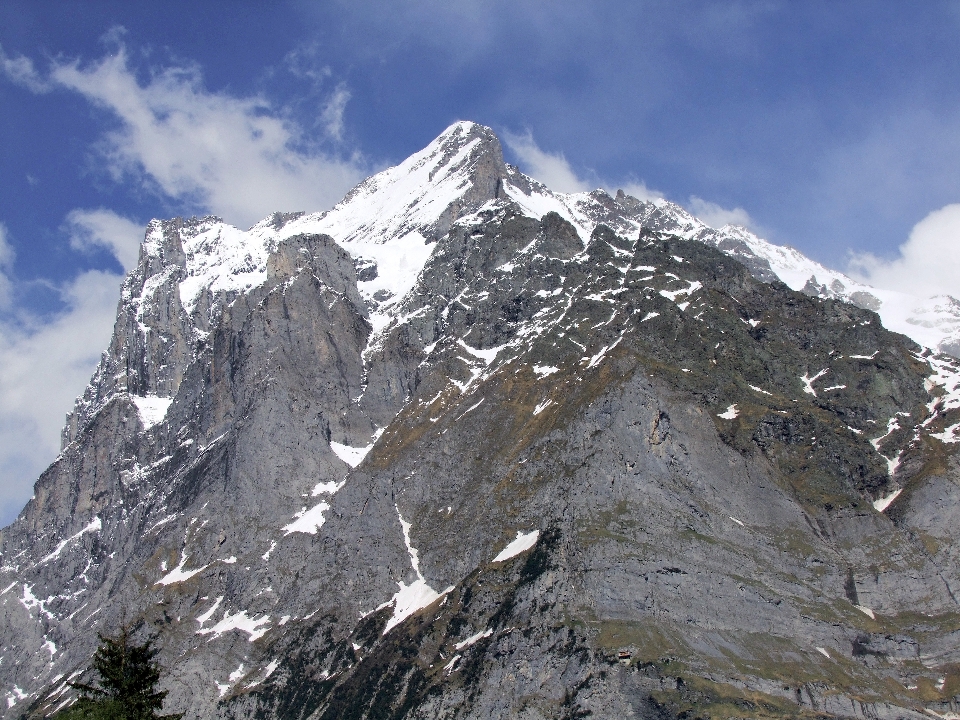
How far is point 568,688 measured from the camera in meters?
160

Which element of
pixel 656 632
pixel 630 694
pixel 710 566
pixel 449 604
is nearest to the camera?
pixel 630 694

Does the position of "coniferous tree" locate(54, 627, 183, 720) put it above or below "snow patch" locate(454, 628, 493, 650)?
below

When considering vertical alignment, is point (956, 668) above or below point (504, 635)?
above

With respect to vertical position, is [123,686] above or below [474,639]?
below

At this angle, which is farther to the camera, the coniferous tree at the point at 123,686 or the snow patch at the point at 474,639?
the snow patch at the point at 474,639

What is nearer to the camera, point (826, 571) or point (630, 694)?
point (630, 694)

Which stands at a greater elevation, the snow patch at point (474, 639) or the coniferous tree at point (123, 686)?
the snow patch at point (474, 639)

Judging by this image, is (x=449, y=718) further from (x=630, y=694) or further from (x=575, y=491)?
(x=575, y=491)

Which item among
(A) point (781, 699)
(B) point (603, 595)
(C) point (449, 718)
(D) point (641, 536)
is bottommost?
(C) point (449, 718)

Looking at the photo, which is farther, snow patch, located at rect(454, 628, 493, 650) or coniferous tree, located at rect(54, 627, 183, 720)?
snow patch, located at rect(454, 628, 493, 650)

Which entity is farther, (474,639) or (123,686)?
(474,639)

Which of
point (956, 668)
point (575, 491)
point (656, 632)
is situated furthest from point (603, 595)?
point (956, 668)

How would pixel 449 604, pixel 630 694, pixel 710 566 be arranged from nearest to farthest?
1. pixel 630 694
2. pixel 710 566
3. pixel 449 604

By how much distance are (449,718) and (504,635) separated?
16.1m
